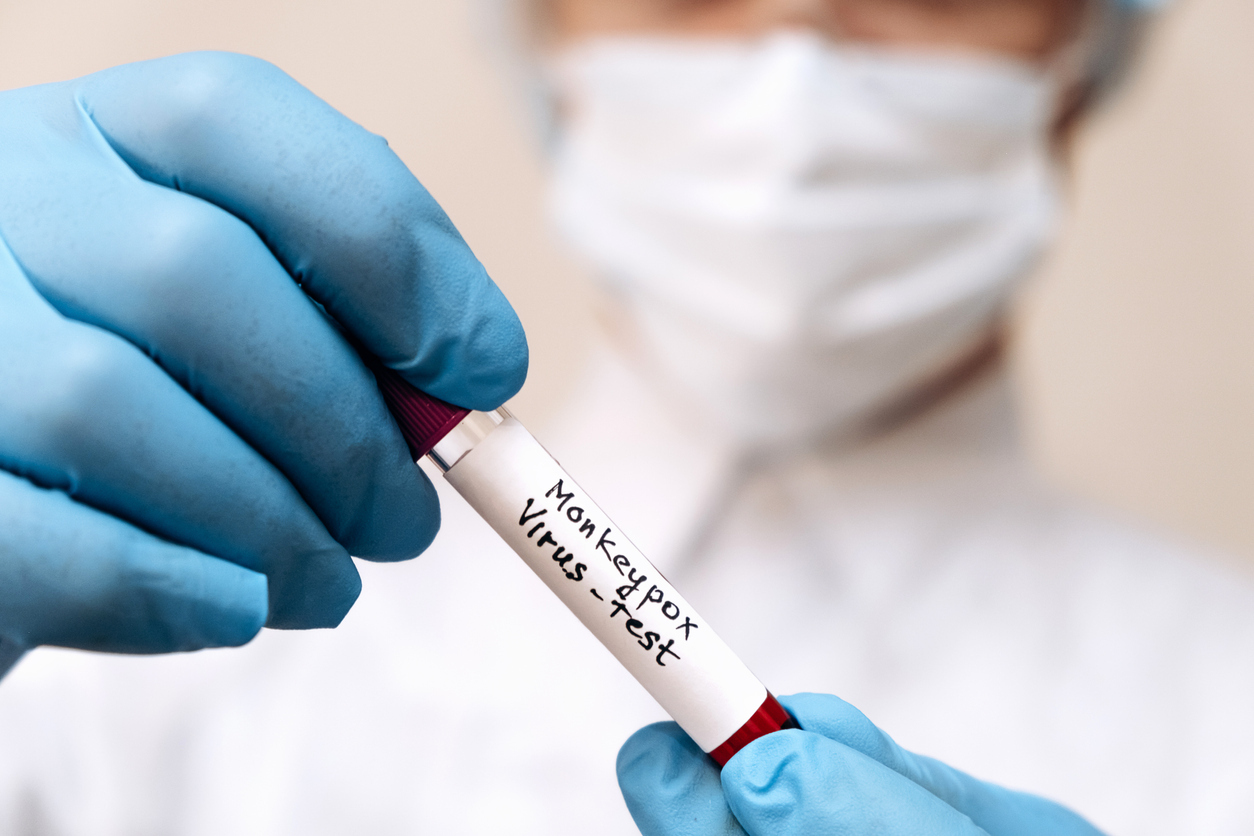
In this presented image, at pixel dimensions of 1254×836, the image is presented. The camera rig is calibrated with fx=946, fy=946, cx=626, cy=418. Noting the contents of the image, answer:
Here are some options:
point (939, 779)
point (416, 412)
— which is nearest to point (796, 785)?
point (939, 779)

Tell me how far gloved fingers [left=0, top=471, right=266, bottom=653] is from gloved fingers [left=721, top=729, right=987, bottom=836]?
0.26m

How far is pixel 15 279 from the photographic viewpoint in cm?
46

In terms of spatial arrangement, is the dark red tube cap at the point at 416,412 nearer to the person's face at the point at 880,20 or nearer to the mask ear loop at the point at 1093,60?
the person's face at the point at 880,20

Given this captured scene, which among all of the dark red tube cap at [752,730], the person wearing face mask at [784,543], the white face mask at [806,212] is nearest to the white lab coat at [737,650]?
the person wearing face mask at [784,543]

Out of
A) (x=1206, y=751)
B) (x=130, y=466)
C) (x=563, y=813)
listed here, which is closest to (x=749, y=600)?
(x=563, y=813)

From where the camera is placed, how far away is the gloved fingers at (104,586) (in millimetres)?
434

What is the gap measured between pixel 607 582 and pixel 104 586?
24 cm

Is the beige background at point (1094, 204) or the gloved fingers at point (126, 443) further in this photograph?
the beige background at point (1094, 204)

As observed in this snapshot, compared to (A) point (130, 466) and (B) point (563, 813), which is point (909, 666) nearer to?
(B) point (563, 813)

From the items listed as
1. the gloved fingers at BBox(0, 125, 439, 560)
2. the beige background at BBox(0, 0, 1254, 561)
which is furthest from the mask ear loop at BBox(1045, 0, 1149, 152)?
the gloved fingers at BBox(0, 125, 439, 560)

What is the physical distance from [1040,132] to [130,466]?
1.04m

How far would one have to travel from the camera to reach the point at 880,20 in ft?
3.36

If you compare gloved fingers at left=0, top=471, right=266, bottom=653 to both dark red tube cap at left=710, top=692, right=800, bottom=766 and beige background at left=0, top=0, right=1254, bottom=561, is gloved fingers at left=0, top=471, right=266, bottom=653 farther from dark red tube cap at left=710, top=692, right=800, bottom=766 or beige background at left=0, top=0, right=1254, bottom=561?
beige background at left=0, top=0, right=1254, bottom=561

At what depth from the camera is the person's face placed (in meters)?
1.01
